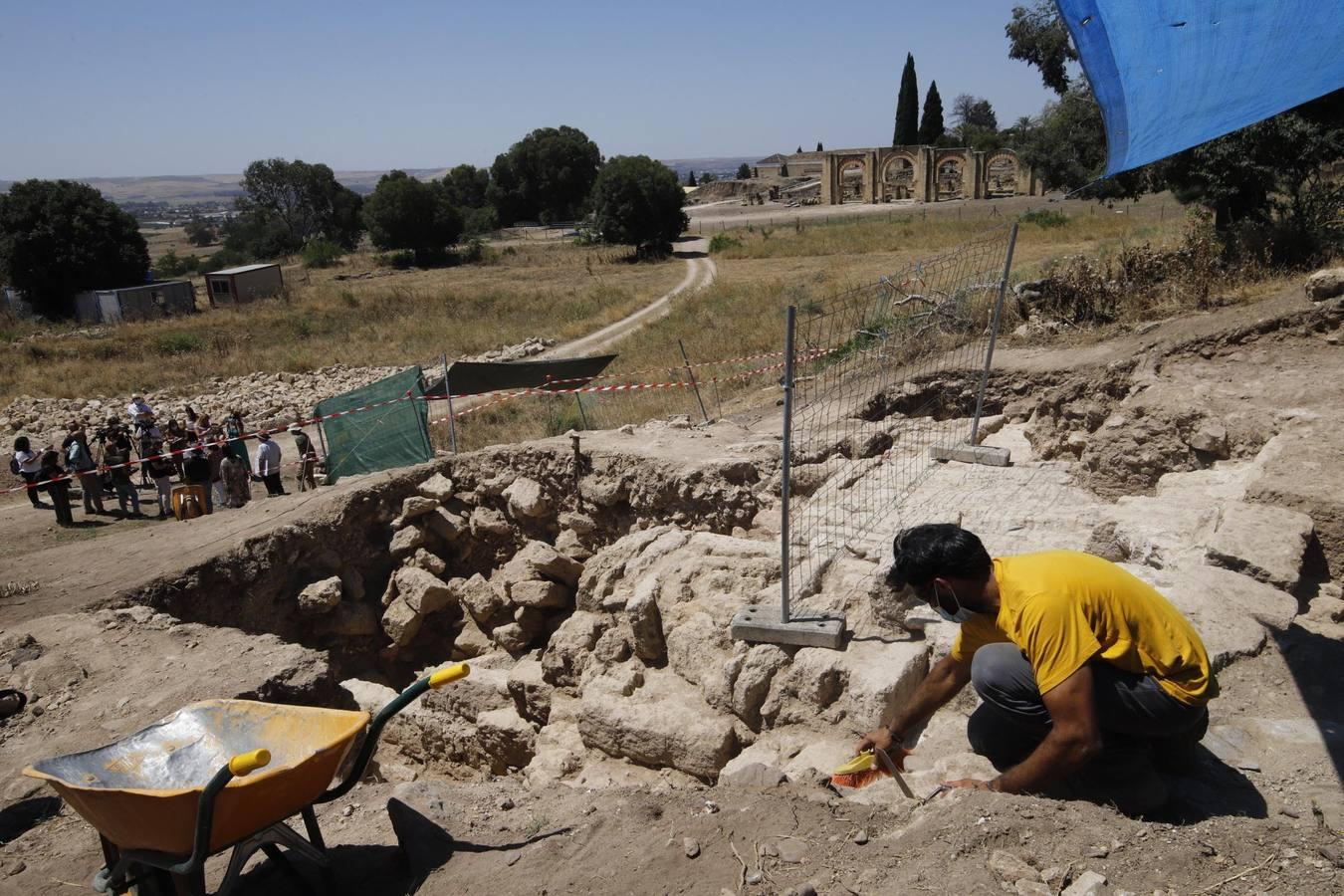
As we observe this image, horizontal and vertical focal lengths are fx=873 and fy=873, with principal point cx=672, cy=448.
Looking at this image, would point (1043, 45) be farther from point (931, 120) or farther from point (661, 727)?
point (931, 120)

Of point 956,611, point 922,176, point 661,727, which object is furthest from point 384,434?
point 922,176

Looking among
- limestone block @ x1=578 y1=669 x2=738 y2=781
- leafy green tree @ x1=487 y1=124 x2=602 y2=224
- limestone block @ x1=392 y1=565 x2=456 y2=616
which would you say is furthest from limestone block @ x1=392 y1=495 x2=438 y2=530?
leafy green tree @ x1=487 y1=124 x2=602 y2=224

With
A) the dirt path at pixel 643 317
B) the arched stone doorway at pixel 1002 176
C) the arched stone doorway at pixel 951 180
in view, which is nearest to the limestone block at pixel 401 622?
the dirt path at pixel 643 317

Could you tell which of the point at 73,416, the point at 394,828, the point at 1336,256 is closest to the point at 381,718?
the point at 394,828

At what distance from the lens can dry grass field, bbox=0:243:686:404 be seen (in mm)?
24141

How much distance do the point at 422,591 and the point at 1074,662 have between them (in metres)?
6.96

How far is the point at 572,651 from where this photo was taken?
664 cm

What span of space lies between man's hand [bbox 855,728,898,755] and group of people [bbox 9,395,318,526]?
9.78m

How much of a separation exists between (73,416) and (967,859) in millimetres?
21861

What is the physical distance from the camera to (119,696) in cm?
590

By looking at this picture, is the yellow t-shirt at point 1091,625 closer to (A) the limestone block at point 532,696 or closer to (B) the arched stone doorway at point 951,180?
(A) the limestone block at point 532,696

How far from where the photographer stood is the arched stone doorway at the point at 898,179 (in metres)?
56.7

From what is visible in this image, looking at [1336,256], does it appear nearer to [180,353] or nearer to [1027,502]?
[1027,502]

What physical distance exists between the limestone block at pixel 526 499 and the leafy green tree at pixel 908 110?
6174 cm
